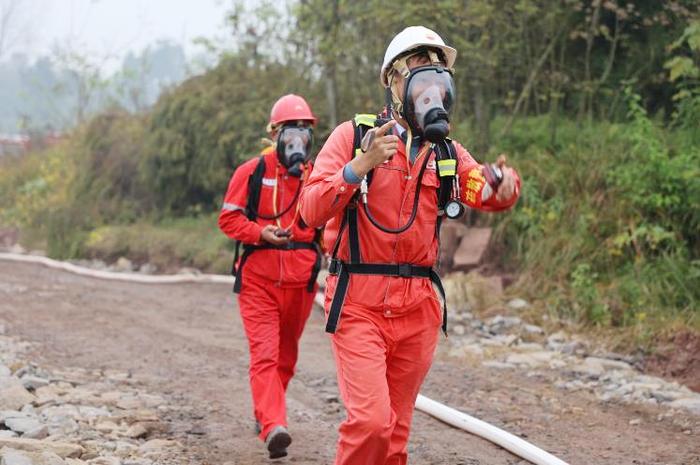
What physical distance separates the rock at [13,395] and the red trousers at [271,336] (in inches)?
76.5

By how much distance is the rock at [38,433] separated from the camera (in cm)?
655

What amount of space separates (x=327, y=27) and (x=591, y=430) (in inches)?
405

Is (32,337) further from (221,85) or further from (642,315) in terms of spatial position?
(221,85)

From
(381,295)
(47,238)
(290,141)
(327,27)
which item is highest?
(327,27)

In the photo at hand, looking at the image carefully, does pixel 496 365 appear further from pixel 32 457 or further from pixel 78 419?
pixel 32 457

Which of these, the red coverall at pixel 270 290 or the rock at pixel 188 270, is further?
the rock at pixel 188 270

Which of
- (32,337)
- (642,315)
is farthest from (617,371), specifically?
(32,337)

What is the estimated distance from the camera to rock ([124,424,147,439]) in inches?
279

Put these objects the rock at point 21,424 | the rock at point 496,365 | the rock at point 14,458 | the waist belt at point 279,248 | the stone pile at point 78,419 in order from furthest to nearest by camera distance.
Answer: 1. the rock at point 496,365
2. the waist belt at point 279,248
3. the rock at point 21,424
4. the stone pile at point 78,419
5. the rock at point 14,458

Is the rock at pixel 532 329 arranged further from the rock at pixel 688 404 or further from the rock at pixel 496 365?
the rock at pixel 688 404

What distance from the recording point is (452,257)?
540 inches

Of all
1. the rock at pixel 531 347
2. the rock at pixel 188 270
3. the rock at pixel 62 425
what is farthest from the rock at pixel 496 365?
the rock at pixel 188 270

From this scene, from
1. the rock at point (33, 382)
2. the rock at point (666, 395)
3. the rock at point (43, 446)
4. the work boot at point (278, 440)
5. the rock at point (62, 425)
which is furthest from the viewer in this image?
the rock at point (666, 395)

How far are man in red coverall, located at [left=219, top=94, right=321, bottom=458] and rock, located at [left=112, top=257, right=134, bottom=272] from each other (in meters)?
12.9
